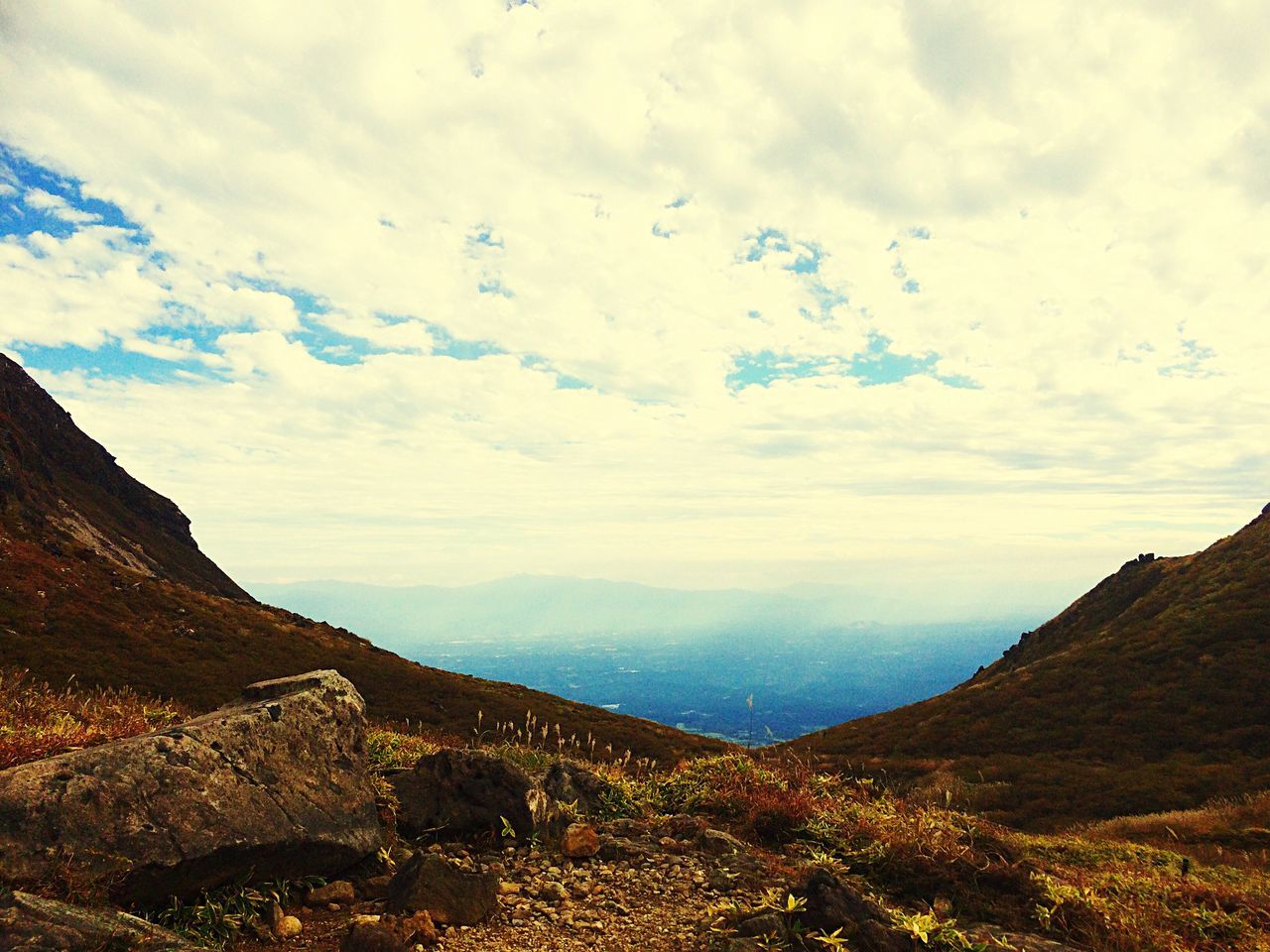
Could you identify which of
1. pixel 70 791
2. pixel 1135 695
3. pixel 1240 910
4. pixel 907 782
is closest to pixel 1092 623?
pixel 1135 695

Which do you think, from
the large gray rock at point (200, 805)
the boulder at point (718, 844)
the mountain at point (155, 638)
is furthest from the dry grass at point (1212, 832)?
the mountain at point (155, 638)

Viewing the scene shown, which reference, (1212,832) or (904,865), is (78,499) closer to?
(904,865)

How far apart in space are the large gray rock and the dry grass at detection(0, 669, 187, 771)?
37.8 inches

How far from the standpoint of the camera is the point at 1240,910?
7621mm

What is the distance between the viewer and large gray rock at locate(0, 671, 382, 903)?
5.42 metres

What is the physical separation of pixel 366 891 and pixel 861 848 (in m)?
6.67

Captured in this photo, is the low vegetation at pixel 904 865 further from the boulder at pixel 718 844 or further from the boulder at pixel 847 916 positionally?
the boulder at pixel 718 844

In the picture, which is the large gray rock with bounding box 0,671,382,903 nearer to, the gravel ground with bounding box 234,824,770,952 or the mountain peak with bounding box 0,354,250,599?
the gravel ground with bounding box 234,824,770,952

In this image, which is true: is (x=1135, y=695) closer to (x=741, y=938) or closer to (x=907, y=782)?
(x=907, y=782)

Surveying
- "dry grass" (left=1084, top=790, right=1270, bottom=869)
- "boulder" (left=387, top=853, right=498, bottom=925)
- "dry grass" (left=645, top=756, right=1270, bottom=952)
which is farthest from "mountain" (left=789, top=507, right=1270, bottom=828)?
"boulder" (left=387, top=853, right=498, bottom=925)

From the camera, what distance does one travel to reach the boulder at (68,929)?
4.27m

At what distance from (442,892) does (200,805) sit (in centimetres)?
264

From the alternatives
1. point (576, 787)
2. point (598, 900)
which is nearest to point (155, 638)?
point (576, 787)

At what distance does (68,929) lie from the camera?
445 centimetres
